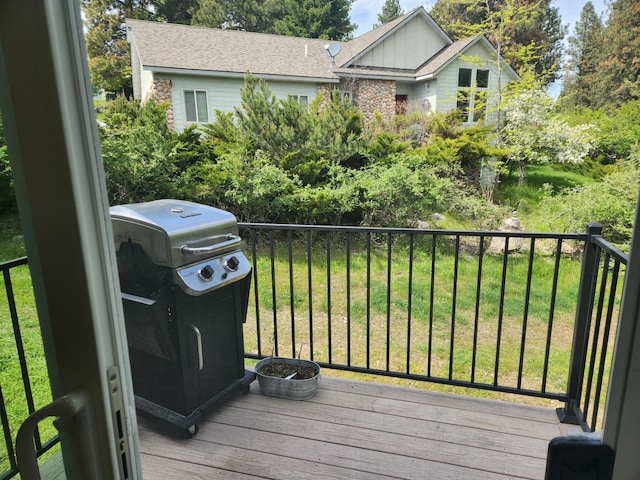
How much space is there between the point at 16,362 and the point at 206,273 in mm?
1173

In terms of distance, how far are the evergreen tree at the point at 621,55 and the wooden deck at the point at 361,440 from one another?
5.34ft

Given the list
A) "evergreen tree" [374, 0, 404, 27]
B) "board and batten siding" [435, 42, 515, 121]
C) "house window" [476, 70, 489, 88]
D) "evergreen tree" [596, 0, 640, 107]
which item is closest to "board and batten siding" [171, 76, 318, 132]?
"evergreen tree" [374, 0, 404, 27]

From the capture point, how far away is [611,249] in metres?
1.71

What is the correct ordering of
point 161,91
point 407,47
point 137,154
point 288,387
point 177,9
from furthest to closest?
point 177,9 → point 407,47 → point 161,91 → point 137,154 → point 288,387

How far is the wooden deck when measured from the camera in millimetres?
1760

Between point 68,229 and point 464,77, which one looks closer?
point 68,229

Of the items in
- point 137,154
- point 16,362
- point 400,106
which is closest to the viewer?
point 16,362

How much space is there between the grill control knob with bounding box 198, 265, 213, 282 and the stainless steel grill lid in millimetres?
52

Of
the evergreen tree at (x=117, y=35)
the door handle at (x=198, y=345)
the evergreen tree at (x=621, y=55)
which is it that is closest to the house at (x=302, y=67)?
the evergreen tree at (x=117, y=35)

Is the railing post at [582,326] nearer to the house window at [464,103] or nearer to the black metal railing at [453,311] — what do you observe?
the black metal railing at [453,311]

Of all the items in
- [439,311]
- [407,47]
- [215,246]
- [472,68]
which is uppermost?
[407,47]

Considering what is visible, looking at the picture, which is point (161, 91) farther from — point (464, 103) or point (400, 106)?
point (464, 103)

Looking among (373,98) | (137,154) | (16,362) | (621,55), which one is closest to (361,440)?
(16,362)

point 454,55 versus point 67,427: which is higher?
point 454,55
